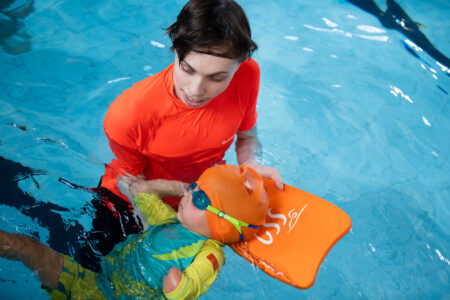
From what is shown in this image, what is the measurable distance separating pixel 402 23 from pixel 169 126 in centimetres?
517

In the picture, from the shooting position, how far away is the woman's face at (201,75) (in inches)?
67.1

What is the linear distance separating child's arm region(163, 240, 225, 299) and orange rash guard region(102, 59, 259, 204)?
52cm

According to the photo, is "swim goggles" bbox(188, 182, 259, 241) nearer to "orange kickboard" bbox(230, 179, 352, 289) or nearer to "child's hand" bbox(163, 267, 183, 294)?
"orange kickboard" bbox(230, 179, 352, 289)

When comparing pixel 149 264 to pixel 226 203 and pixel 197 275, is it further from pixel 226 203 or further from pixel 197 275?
pixel 226 203

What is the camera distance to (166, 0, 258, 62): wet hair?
1646 mm

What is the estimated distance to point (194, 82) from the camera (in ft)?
5.82

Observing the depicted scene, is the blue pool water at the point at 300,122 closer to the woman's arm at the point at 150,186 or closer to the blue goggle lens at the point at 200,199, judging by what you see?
the woman's arm at the point at 150,186

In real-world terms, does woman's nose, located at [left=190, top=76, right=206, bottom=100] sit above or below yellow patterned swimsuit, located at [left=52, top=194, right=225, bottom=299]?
above

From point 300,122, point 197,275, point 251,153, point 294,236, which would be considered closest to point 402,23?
point 300,122

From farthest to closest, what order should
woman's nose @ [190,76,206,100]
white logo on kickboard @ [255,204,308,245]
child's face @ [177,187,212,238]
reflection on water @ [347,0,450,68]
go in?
reflection on water @ [347,0,450,68] < white logo on kickboard @ [255,204,308,245] < child's face @ [177,187,212,238] < woman's nose @ [190,76,206,100]

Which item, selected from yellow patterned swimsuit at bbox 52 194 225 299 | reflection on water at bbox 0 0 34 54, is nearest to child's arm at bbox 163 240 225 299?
yellow patterned swimsuit at bbox 52 194 225 299

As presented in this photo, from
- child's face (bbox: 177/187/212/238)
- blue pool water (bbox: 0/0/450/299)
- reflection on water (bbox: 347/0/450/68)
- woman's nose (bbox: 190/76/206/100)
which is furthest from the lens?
reflection on water (bbox: 347/0/450/68)

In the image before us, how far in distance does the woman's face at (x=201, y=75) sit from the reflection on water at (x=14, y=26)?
3.22 m

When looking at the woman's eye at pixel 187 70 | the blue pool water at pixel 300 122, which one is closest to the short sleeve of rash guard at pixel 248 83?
the woman's eye at pixel 187 70
